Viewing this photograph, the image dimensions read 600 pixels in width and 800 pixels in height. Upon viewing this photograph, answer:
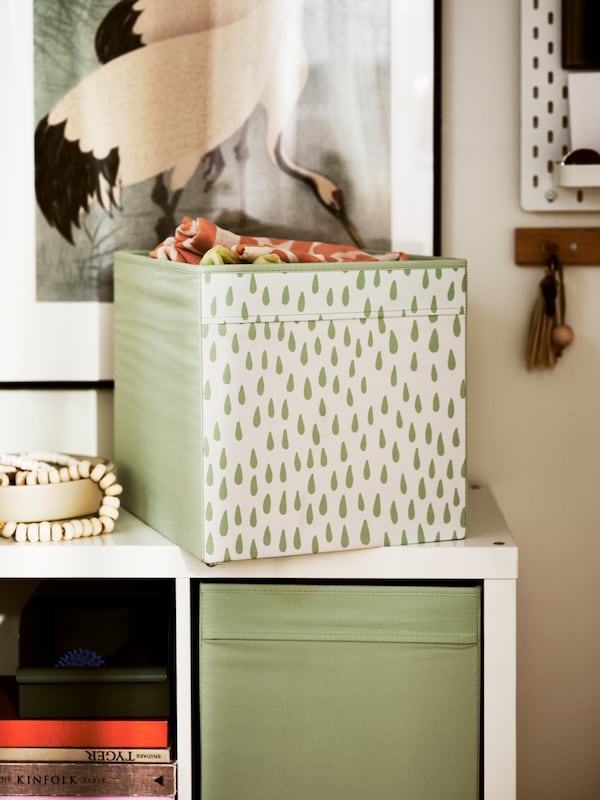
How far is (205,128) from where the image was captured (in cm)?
188

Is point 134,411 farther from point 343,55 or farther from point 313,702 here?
point 343,55

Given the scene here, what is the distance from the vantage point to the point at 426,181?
1878mm

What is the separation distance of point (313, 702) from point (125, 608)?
1.32ft

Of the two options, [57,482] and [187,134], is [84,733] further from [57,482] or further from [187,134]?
[187,134]

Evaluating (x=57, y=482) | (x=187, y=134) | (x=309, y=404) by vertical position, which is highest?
(x=187, y=134)

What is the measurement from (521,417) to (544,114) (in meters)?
0.49

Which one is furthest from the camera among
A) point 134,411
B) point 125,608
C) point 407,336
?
point 125,608

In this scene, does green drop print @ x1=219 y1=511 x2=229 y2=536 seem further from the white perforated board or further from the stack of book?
the white perforated board

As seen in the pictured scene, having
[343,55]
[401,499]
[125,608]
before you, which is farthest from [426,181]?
[125,608]

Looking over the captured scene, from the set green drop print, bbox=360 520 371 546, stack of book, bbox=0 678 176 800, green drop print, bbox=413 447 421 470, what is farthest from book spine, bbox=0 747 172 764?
green drop print, bbox=413 447 421 470

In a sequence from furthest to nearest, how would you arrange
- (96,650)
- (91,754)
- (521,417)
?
(521,417) < (96,650) < (91,754)

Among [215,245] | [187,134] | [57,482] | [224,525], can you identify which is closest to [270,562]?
[224,525]

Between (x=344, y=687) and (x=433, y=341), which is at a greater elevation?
(x=433, y=341)

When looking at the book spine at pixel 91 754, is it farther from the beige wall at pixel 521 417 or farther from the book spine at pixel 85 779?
the beige wall at pixel 521 417
